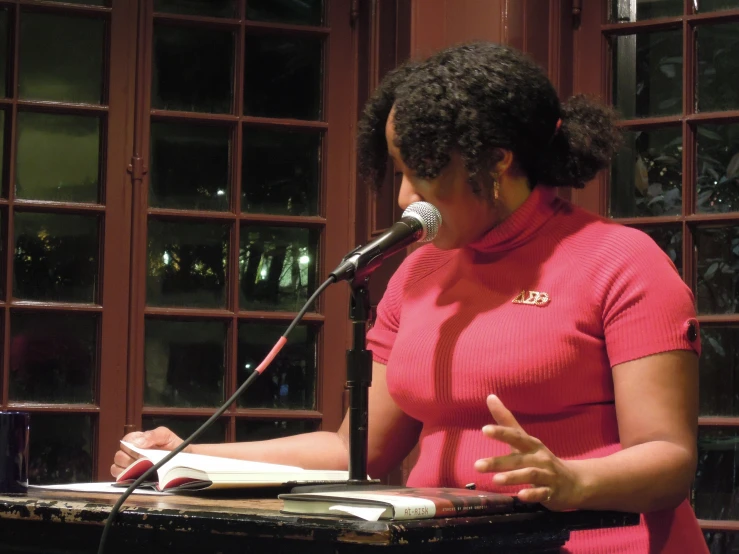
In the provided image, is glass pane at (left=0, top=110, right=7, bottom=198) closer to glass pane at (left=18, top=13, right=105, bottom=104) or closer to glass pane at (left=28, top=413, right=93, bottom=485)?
glass pane at (left=18, top=13, right=105, bottom=104)

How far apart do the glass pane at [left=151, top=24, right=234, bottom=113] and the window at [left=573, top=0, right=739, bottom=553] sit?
1.08 meters

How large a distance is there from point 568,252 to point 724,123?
53.2 inches

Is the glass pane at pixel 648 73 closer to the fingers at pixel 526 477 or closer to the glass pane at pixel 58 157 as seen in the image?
the glass pane at pixel 58 157

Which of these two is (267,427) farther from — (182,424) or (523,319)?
(523,319)

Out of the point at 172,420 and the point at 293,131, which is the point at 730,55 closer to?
the point at 293,131

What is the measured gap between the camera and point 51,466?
328 centimetres

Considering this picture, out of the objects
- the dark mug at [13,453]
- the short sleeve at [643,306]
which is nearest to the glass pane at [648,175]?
the short sleeve at [643,306]

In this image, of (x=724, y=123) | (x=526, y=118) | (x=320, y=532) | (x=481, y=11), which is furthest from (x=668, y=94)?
(x=320, y=532)

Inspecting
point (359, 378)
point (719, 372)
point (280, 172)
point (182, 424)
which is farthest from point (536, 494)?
point (280, 172)

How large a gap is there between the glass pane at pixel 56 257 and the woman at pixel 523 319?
1.54 m

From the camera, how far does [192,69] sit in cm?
339

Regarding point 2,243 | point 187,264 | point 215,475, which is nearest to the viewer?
point 215,475

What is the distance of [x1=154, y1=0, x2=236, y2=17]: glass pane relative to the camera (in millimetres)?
3371

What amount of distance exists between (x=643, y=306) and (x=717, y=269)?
54.4 inches
